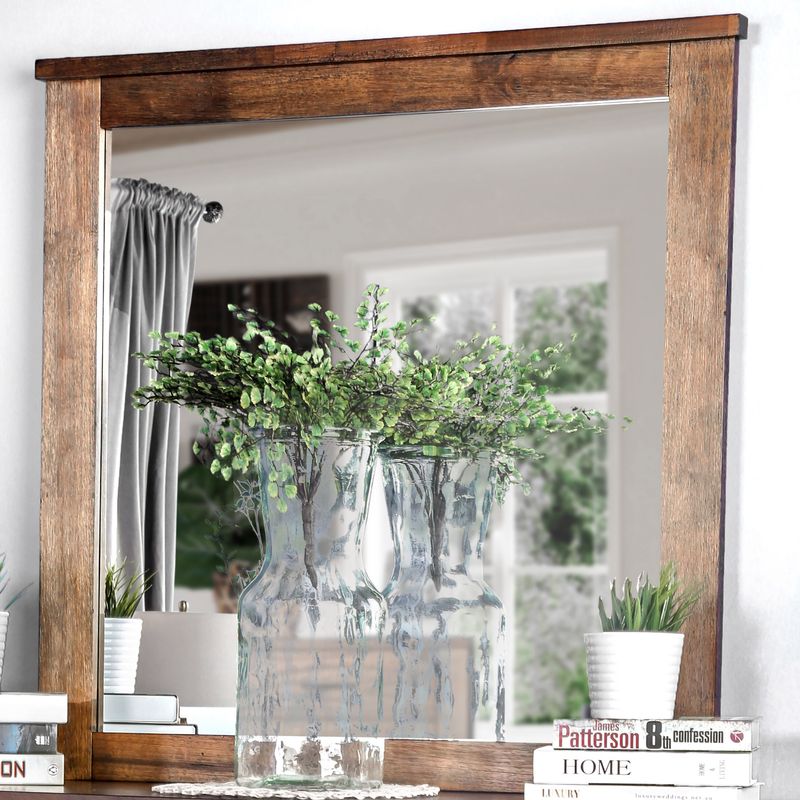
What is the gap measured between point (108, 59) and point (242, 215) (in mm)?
365

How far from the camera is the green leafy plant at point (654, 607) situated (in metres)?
1.91

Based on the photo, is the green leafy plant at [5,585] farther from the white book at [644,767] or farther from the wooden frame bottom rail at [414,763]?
the white book at [644,767]

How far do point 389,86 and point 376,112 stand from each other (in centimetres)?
5

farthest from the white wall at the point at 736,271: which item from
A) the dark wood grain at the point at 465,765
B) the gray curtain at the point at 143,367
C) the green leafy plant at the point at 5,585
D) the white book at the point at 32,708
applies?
the dark wood grain at the point at 465,765

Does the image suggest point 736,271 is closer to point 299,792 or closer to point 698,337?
point 698,337

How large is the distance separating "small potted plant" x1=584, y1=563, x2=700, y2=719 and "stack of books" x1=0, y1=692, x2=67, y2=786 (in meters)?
0.78

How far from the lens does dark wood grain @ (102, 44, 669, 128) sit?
6.88 ft

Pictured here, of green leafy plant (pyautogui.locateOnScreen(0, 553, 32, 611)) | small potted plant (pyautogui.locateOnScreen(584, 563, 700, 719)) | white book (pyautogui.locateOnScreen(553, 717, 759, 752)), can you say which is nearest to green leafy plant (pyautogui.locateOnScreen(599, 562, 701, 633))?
small potted plant (pyautogui.locateOnScreen(584, 563, 700, 719))

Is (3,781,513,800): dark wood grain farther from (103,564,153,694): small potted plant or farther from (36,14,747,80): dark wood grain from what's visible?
(36,14,747,80): dark wood grain

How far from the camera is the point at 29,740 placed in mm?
2006

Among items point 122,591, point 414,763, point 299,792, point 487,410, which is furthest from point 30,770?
point 487,410

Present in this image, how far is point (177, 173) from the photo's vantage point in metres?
2.22

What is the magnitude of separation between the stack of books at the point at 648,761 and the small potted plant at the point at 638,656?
60mm

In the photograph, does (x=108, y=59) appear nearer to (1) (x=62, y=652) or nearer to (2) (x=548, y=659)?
(1) (x=62, y=652)
